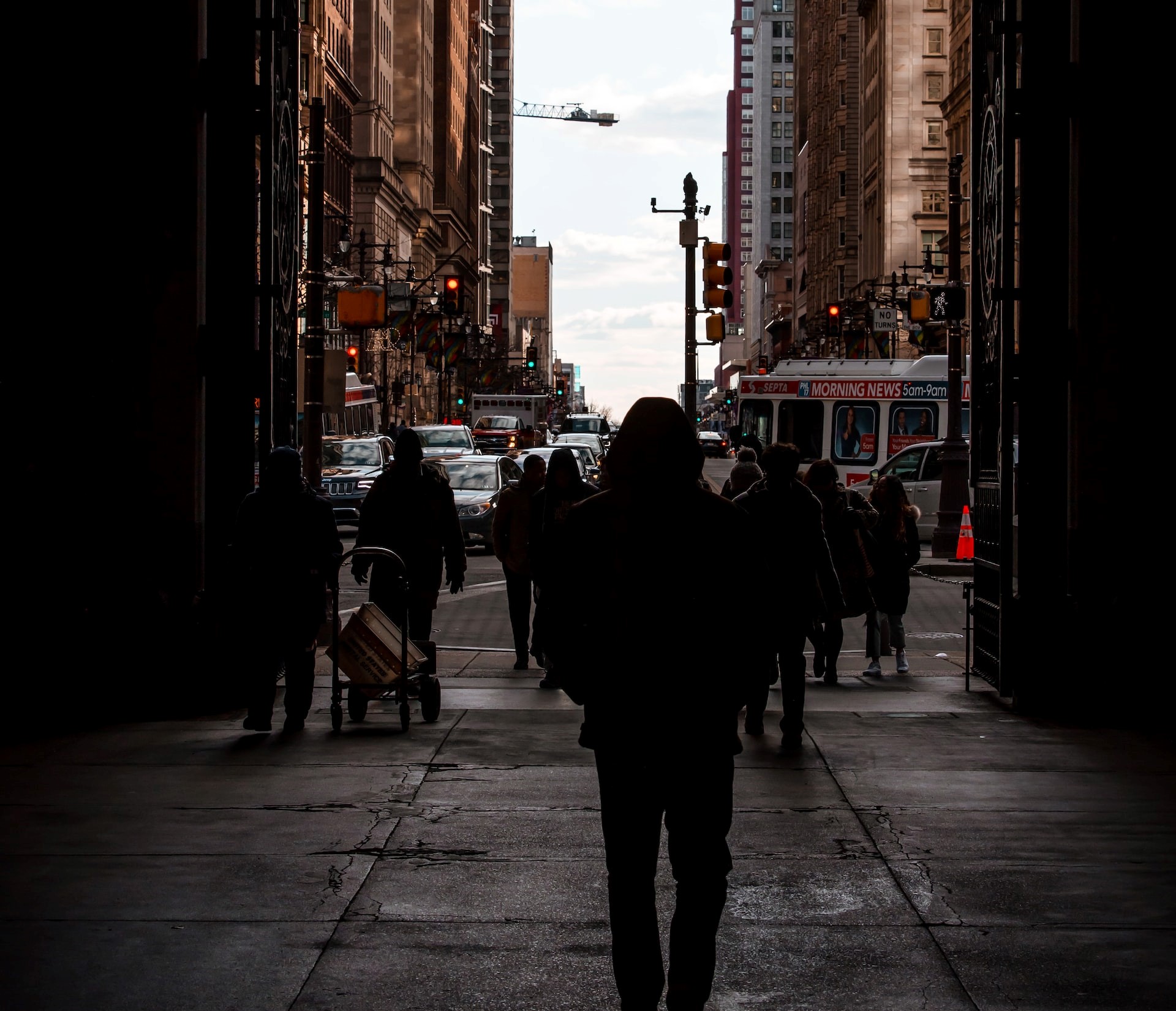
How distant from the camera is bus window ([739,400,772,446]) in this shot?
40.9 meters

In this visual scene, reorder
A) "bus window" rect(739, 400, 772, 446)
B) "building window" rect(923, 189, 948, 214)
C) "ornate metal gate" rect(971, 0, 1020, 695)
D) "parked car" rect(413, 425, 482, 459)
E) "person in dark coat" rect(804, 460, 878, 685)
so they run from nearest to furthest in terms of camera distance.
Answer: "ornate metal gate" rect(971, 0, 1020, 695) < "person in dark coat" rect(804, 460, 878, 685) < "bus window" rect(739, 400, 772, 446) < "parked car" rect(413, 425, 482, 459) < "building window" rect(923, 189, 948, 214)

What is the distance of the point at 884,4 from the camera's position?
92750mm

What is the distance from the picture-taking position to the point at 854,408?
40031 millimetres

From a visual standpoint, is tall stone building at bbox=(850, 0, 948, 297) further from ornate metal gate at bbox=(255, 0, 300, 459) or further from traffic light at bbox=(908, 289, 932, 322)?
ornate metal gate at bbox=(255, 0, 300, 459)

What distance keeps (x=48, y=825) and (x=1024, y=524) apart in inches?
264

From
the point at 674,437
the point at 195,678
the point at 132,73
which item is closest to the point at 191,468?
the point at 195,678

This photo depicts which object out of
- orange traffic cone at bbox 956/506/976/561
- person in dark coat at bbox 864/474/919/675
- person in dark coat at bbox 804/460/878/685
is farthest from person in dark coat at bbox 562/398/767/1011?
orange traffic cone at bbox 956/506/976/561

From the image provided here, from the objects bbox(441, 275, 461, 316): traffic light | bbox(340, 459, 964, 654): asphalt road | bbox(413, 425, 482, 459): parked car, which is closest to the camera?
bbox(340, 459, 964, 654): asphalt road

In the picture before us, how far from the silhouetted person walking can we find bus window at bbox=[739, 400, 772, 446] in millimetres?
26401

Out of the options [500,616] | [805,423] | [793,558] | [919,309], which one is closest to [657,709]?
[793,558]

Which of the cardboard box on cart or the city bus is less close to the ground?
the city bus

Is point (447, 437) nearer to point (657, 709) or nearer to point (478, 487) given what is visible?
point (478, 487)

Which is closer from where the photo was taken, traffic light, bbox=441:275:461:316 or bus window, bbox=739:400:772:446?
bus window, bbox=739:400:772:446

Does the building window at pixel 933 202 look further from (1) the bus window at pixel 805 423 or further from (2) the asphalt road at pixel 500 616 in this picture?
(2) the asphalt road at pixel 500 616
